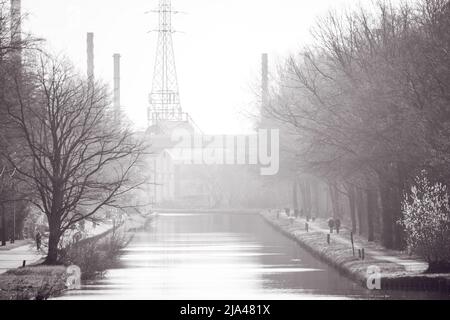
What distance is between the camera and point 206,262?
53.0 meters

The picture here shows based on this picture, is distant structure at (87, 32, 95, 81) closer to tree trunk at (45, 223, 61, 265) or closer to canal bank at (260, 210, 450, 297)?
canal bank at (260, 210, 450, 297)

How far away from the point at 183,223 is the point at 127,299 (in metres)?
60.7

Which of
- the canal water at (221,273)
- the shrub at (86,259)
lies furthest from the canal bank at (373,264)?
the shrub at (86,259)

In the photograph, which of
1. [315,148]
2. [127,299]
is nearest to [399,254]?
[315,148]

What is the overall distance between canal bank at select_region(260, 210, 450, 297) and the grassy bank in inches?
378

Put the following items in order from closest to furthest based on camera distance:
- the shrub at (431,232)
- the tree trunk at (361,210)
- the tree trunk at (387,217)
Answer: the shrub at (431,232), the tree trunk at (387,217), the tree trunk at (361,210)

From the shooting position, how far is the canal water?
1489 inches

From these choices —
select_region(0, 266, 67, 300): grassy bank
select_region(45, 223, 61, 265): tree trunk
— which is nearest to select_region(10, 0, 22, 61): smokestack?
select_region(45, 223, 61, 265): tree trunk

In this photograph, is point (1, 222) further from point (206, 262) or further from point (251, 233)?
point (251, 233)

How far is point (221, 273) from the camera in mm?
46500

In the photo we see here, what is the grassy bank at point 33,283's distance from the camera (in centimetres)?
3431

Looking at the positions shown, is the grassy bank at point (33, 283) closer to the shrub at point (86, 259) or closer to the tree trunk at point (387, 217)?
the shrub at point (86, 259)

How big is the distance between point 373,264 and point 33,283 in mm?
12288

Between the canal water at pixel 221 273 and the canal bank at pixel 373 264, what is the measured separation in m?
0.49
